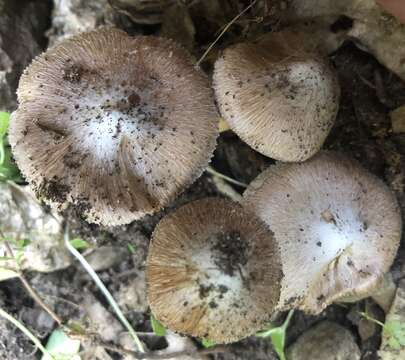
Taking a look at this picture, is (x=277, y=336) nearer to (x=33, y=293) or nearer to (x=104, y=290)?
(x=104, y=290)

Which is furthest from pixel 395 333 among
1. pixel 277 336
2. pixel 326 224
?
pixel 326 224

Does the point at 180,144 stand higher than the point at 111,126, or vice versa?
the point at 111,126

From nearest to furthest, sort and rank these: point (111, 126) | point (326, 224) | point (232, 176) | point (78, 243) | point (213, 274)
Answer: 1. point (213, 274)
2. point (111, 126)
3. point (326, 224)
4. point (78, 243)
5. point (232, 176)

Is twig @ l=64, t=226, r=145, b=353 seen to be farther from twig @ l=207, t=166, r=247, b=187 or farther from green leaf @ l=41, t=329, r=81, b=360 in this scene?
twig @ l=207, t=166, r=247, b=187

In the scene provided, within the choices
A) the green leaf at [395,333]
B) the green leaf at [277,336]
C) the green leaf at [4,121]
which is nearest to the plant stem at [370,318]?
the green leaf at [395,333]

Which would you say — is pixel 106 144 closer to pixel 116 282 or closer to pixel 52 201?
pixel 52 201

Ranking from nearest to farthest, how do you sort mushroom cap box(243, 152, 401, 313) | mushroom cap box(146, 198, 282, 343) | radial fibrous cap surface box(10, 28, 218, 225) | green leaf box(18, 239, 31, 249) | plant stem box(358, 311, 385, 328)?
1. mushroom cap box(146, 198, 282, 343)
2. radial fibrous cap surface box(10, 28, 218, 225)
3. mushroom cap box(243, 152, 401, 313)
4. green leaf box(18, 239, 31, 249)
5. plant stem box(358, 311, 385, 328)

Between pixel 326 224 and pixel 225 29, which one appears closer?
pixel 326 224

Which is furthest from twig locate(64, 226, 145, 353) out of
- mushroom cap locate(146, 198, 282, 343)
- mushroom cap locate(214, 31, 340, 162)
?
mushroom cap locate(214, 31, 340, 162)

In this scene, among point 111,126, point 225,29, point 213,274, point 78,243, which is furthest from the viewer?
point 78,243

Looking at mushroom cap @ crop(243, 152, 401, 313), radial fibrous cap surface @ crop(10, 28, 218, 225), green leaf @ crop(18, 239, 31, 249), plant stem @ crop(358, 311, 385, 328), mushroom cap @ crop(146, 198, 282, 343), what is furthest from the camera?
plant stem @ crop(358, 311, 385, 328)
